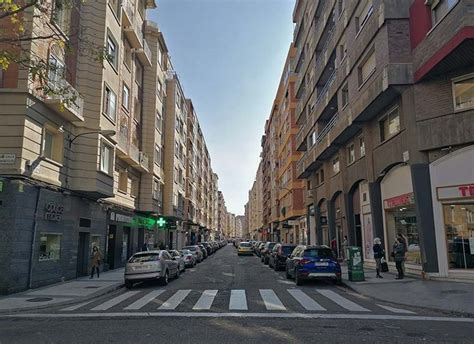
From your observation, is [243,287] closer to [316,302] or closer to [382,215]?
[316,302]

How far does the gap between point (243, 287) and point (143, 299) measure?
410 cm

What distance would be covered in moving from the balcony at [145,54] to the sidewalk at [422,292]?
2101 centimetres

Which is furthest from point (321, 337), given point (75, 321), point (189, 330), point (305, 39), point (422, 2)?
point (305, 39)

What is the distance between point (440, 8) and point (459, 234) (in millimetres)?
8527

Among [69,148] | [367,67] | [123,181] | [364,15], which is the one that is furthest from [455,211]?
[123,181]

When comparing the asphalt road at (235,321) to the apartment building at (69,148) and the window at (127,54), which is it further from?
the window at (127,54)

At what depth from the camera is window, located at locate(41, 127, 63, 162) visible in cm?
1719

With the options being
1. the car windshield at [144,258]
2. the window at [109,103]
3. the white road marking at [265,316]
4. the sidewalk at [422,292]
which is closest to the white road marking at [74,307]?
the white road marking at [265,316]

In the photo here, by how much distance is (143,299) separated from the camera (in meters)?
12.9

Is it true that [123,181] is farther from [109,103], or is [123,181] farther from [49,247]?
[49,247]

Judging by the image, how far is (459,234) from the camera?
50.5 feet

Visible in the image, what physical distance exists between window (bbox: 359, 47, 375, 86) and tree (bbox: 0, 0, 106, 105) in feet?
42.2

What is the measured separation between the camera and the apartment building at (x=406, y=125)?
50.1 ft

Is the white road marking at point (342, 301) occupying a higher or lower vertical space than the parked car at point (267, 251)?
lower
